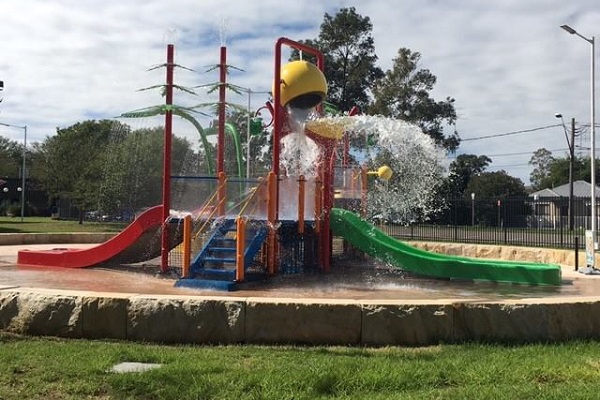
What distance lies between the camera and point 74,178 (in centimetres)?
4522

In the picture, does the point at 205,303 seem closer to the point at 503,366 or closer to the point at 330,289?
the point at 503,366

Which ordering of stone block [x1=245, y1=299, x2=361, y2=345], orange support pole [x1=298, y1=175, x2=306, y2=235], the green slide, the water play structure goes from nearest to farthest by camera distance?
stone block [x1=245, y1=299, x2=361, y2=345]
the water play structure
the green slide
orange support pole [x1=298, y1=175, x2=306, y2=235]

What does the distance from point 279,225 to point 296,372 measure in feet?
21.5

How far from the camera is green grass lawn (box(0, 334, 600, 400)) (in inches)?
191

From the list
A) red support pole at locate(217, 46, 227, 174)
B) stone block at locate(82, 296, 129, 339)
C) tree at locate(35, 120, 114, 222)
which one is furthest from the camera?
tree at locate(35, 120, 114, 222)

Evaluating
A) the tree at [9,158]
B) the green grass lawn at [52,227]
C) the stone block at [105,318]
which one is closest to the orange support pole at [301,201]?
the stone block at [105,318]

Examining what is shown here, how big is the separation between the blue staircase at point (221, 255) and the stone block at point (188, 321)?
10.9ft

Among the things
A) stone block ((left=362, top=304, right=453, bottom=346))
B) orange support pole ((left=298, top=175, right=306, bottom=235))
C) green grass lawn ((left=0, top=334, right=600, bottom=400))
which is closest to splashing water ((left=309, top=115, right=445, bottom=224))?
orange support pole ((left=298, top=175, right=306, bottom=235))

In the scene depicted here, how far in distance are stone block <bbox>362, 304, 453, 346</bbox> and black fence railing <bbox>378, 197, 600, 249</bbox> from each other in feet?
51.1

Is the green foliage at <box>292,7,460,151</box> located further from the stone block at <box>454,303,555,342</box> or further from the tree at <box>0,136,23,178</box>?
the tree at <box>0,136,23,178</box>

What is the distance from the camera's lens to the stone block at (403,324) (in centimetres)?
683

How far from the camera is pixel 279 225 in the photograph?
1177 centimetres

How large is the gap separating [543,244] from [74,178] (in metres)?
33.8

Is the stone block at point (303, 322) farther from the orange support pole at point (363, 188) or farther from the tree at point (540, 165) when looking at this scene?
the tree at point (540, 165)
